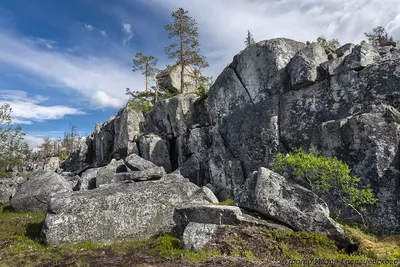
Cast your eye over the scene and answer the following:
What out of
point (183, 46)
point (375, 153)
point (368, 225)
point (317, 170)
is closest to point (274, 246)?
point (317, 170)

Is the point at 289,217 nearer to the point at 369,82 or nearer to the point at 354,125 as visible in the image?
the point at 354,125

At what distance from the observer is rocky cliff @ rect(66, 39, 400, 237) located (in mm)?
18391

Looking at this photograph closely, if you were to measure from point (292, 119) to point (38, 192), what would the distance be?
3036 cm

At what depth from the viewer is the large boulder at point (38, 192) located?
3072 centimetres

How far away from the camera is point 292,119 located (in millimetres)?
30109

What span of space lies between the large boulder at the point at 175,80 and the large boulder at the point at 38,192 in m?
44.1

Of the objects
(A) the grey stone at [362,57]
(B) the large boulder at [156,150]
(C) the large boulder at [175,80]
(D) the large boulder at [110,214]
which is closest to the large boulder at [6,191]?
(B) the large boulder at [156,150]

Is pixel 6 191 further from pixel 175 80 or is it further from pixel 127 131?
pixel 175 80

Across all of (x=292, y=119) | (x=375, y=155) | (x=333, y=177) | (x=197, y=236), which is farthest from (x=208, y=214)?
(x=292, y=119)

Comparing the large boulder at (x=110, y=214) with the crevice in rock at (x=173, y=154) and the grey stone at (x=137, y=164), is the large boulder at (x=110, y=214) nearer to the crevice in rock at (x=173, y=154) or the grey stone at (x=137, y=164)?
the grey stone at (x=137, y=164)

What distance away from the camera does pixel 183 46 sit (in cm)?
6078

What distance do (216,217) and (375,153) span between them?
1188 cm

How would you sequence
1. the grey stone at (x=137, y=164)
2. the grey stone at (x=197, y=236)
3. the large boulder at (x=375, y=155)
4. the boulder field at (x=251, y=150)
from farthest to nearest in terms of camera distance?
1. the grey stone at (x=137, y=164)
2. the large boulder at (x=375, y=155)
3. the boulder field at (x=251, y=150)
4. the grey stone at (x=197, y=236)

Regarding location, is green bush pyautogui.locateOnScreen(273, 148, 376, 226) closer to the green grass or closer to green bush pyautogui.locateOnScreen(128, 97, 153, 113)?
the green grass
